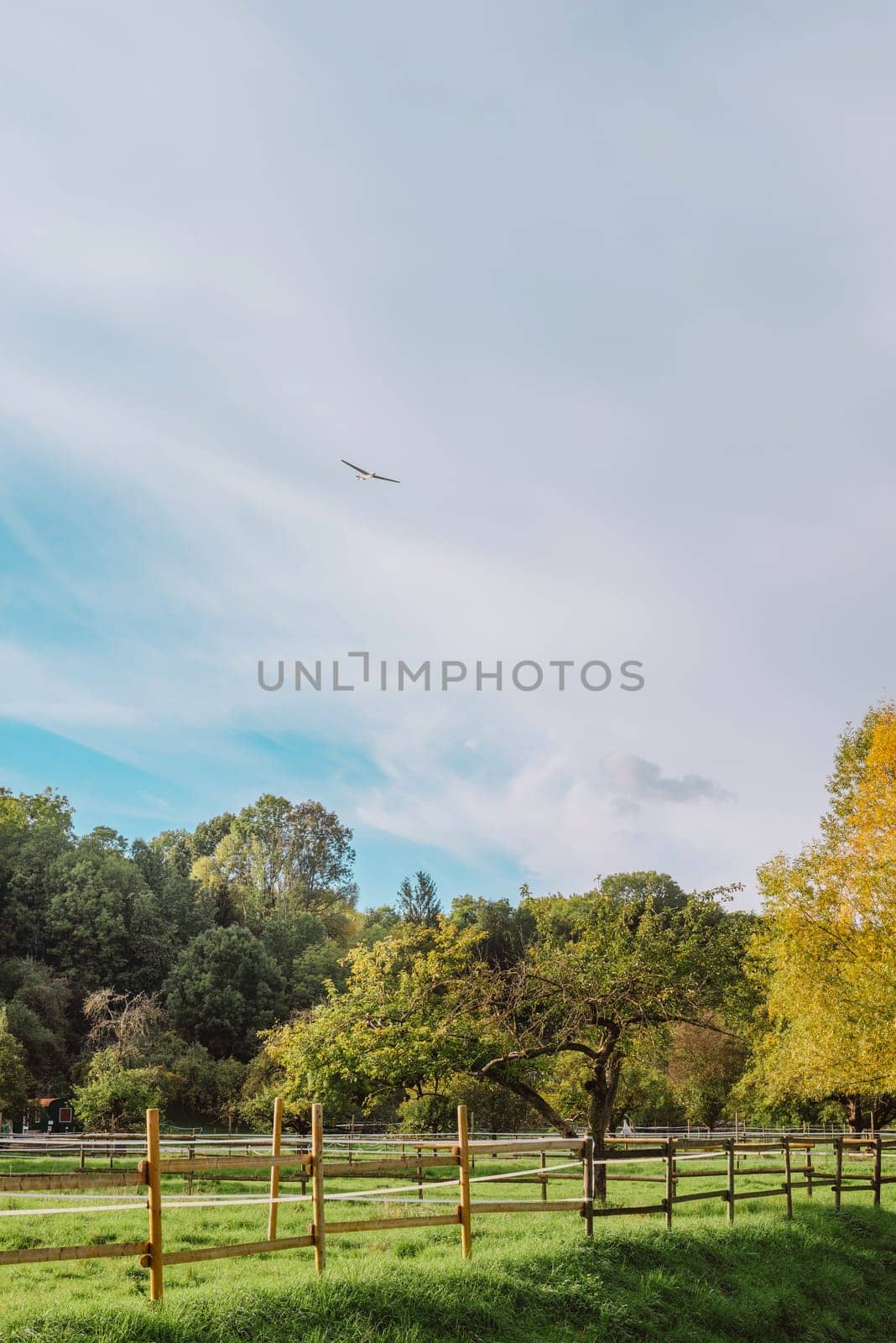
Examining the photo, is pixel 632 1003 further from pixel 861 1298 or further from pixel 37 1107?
pixel 37 1107

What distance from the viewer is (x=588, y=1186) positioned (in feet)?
38.4

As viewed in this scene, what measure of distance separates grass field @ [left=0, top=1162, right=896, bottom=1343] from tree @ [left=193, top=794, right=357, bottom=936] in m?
56.6

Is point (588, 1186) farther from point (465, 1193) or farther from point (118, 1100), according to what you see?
point (118, 1100)

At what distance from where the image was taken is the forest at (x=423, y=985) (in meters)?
16.7

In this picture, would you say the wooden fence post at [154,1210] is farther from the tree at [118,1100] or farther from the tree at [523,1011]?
the tree at [118,1100]

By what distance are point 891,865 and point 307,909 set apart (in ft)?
185

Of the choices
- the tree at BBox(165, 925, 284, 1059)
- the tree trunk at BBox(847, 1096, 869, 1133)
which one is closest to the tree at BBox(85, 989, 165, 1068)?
the tree at BBox(165, 925, 284, 1059)

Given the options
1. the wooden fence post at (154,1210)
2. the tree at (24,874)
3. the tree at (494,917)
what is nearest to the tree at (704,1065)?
the tree at (494,917)

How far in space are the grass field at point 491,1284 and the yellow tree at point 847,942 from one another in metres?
3.79

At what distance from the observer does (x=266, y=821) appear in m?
78.1

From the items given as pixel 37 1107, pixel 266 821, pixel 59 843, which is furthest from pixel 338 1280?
pixel 266 821

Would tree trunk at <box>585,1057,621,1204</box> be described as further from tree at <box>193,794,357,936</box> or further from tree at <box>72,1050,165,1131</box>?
tree at <box>193,794,357,936</box>

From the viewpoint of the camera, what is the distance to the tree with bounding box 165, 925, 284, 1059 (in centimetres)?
5300

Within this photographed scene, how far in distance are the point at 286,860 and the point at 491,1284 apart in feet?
225
